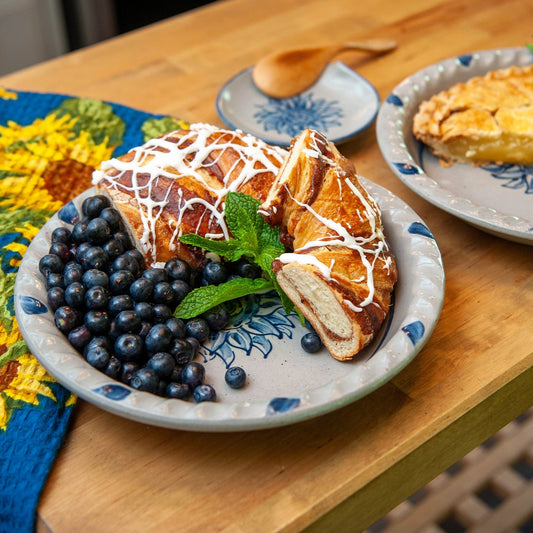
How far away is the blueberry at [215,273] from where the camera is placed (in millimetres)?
1283

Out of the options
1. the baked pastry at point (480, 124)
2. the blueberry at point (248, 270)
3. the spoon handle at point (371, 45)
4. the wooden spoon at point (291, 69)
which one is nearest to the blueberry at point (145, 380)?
the blueberry at point (248, 270)

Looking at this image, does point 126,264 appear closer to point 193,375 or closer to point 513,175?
point 193,375

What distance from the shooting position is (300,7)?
8.15 ft

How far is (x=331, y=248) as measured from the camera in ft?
3.82

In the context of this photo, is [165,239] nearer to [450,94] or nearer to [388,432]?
[388,432]

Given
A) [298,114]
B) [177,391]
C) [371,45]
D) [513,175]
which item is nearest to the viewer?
[177,391]

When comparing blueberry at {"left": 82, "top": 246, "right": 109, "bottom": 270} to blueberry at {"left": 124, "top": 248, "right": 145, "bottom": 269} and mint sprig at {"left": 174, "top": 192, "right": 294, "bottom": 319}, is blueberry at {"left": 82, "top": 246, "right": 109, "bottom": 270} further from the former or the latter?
mint sprig at {"left": 174, "top": 192, "right": 294, "bottom": 319}

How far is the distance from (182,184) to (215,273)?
19 cm

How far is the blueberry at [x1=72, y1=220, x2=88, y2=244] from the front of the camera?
1.29 m

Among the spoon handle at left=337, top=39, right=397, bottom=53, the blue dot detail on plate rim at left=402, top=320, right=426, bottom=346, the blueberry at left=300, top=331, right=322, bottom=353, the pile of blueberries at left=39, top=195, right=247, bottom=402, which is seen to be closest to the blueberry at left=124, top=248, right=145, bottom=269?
the pile of blueberries at left=39, top=195, right=247, bottom=402

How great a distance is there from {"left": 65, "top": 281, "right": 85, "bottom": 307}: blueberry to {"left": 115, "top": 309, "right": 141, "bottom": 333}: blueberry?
0.08 m

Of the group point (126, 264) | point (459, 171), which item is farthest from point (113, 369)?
point (459, 171)

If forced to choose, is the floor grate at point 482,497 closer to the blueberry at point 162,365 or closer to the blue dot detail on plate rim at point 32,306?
the blueberry at point 162,365

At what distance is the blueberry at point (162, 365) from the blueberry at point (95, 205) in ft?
1.22
